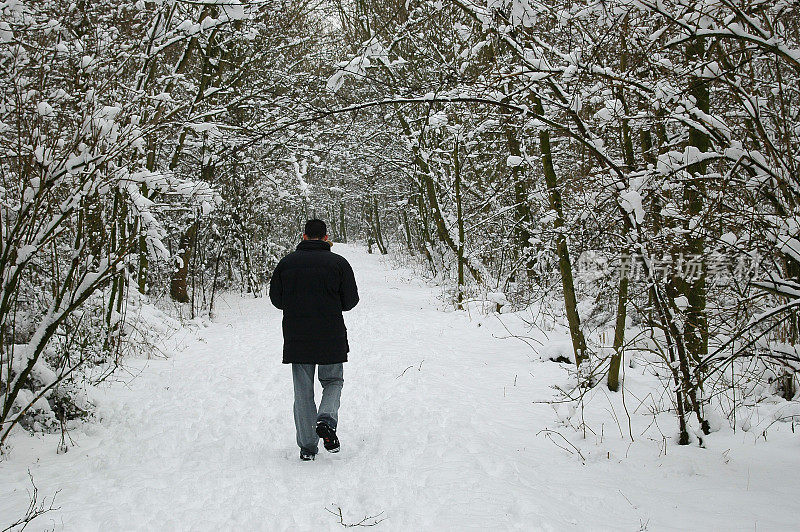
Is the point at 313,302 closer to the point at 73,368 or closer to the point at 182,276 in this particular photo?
the point at 73,368

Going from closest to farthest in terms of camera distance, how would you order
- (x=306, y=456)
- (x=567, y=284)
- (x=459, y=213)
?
(x=306, y=456) < (x=567, y=284) < (x=459, y=213)

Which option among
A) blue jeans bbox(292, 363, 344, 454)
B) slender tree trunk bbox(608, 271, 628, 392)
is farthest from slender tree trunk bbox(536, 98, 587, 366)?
blue jeans bbox(292, 363, 344, 454)

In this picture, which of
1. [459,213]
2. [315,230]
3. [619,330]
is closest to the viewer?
[315,230]

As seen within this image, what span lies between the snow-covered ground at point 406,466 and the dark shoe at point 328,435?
0.31 feet

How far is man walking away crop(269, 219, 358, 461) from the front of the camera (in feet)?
15.2

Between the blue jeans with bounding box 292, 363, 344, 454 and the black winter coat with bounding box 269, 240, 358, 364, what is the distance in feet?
0.45

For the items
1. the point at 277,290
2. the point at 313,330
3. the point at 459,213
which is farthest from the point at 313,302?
the point at 459,213

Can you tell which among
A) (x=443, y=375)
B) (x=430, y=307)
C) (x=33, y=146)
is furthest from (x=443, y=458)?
(x=430, y=307)

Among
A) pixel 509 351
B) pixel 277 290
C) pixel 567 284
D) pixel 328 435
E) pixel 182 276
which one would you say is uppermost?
pixel 277 290

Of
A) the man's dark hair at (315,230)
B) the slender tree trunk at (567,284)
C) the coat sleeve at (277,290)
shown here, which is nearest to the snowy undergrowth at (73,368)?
the coat sleeve at (277,290)

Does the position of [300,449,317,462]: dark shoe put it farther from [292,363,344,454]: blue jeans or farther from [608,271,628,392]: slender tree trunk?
[608,271,628,392]: slender tree trunk

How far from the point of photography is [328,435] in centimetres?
458

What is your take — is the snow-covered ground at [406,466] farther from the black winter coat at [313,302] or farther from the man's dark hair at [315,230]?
the man's dark hair at [315,230]

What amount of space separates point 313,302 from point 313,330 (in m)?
0.25
